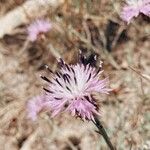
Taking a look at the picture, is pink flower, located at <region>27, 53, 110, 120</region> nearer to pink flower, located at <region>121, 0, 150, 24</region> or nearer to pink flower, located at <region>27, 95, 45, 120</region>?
pink flower, located at <region>121, 0, 150, 24</region>

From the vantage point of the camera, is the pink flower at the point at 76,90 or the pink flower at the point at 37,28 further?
the pink flower at the point at 37,28

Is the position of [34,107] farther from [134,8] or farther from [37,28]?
[134,8]

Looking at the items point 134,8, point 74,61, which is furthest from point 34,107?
point 134,8

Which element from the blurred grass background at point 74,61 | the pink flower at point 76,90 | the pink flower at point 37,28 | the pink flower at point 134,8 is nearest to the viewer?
the pink flower at point 76,90

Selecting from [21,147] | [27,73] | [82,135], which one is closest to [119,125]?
[82,135]

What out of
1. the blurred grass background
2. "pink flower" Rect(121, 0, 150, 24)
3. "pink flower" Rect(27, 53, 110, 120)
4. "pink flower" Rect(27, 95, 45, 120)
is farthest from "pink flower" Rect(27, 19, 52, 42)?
"pink flower" Rect(27, 53, 110, 120)

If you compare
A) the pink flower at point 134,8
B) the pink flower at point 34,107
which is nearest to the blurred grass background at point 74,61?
the pink flower at point 34,107

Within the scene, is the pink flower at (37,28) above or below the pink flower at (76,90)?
above

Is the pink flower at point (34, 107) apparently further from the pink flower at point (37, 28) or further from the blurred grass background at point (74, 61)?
the pink flower at point (37, 28)
